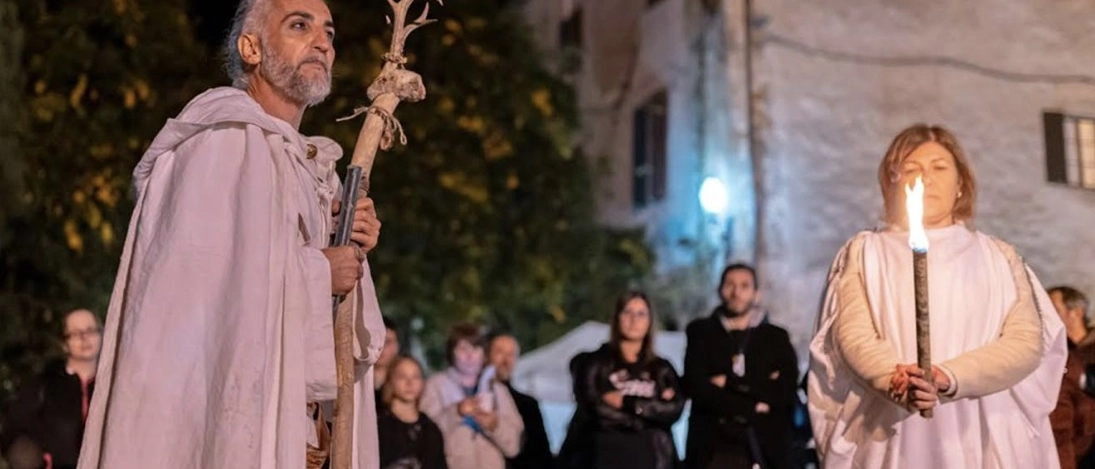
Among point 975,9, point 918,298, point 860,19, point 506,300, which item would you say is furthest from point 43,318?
point 918,298

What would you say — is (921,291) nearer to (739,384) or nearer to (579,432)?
(739,384)

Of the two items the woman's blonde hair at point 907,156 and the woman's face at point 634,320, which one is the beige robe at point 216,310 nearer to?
the woman's blonde hair at point 907,156

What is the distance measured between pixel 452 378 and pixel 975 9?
572cm

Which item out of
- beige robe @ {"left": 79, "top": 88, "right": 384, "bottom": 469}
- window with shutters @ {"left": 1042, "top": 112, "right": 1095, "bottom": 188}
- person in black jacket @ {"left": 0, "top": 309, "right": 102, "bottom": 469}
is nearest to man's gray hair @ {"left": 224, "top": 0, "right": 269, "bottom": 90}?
beige robe @ {"left": 79, "top": 88, "right": 384, "bottom": 469}

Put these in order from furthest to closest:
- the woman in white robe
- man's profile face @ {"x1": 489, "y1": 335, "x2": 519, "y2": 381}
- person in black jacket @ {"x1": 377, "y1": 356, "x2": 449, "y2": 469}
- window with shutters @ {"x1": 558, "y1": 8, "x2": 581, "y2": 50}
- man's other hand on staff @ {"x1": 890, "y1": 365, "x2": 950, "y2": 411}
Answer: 1. window with shutters @ {"x1": 558, "y1": 8, "x2": 581, "y2": 50}
2. man's profile face @ {"x1": 489, "y1": 335, "x2": 519, "y2": 381}
3. person in black jacket @ {"x1": 377, "y1": 356, "x2": 449, "y2": 469}
4. the woman in white robe
5. man's other hand on staff @ {"x1": 890, "y1": 365, "x2": 950, "y2": 411}

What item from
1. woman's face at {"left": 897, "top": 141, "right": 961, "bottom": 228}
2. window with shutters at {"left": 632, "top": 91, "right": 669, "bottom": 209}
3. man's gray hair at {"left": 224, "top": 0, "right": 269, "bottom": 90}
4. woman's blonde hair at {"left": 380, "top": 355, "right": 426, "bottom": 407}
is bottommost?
woman's blonde hair at {"left": 380, "top": 355, "right": 426, "bottom": 407}

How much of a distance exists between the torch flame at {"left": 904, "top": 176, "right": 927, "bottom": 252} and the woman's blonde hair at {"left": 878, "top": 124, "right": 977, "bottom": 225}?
0.43m

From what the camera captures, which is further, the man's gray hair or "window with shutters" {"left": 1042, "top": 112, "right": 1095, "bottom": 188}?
"window with shutters" {"left": 1042, "top": 112, "right": 1095, "bottom": 188}

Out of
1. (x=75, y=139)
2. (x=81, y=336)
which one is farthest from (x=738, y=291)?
(x=75, y=139)

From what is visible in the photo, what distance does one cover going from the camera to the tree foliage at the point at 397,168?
10.7 metres

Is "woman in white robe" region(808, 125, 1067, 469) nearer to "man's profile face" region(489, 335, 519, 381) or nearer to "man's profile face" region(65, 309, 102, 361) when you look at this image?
"man's profile face" region(489, 335, 519, 381)

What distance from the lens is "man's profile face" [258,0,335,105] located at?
134 inches

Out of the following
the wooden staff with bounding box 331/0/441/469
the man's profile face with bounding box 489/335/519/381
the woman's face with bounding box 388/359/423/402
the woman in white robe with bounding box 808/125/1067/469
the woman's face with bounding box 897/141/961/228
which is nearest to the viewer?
the wooden staff with bounding box 331/0/441/469

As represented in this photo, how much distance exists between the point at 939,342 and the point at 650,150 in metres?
10.1
